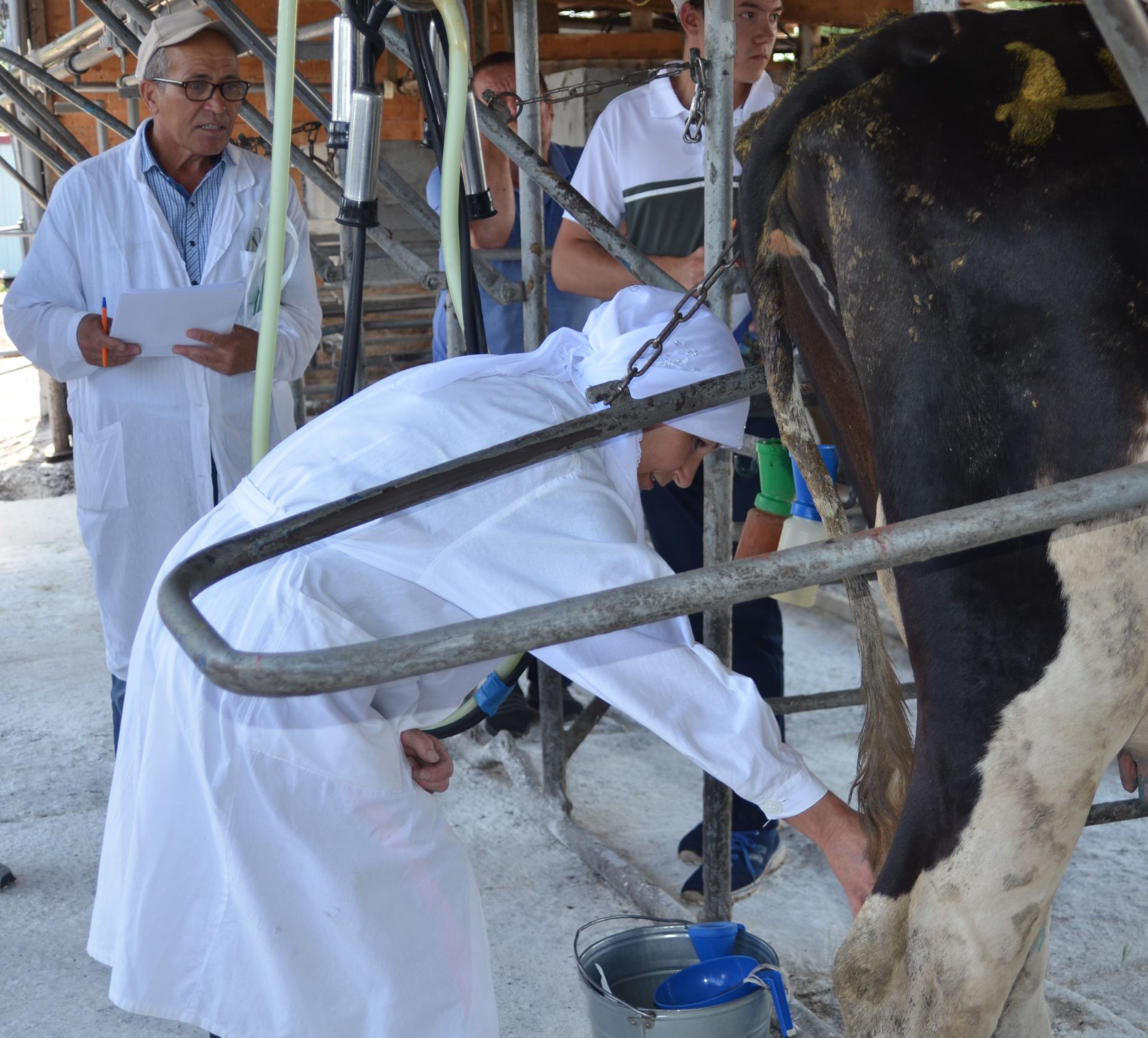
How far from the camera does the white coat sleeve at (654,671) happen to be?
1518 millimetres

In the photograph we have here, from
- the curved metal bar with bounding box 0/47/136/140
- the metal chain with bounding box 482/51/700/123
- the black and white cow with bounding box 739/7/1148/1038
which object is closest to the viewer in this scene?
the black and white cow with bounding box 739/7/1148/1038

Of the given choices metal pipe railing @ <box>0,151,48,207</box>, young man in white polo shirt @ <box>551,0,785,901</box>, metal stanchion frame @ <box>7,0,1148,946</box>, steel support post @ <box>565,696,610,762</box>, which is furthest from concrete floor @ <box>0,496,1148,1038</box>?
metal pipe railing @ <box>0,151,48,207</box>

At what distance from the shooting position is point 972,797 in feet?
4.77

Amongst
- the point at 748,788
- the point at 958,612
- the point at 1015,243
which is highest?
the point at 1015,243

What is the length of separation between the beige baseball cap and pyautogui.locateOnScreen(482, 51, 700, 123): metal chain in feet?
2.15

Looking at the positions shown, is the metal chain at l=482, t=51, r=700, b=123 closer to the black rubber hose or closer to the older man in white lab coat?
the older man in white lab coat

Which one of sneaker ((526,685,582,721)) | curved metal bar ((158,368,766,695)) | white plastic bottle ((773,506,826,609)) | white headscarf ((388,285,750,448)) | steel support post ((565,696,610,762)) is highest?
white headscarf ((388,285,750,448))

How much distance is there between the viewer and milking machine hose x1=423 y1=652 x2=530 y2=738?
73.7 inches

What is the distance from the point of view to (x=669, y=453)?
6.26 feet

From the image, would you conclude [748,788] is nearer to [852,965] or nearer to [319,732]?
[852,965]

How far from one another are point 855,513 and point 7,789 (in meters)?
3.47

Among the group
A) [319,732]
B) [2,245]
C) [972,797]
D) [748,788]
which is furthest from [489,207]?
[2,245]

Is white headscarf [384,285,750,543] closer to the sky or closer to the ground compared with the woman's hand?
closer to the sky

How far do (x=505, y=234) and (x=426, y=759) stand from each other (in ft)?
7.11
